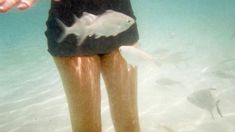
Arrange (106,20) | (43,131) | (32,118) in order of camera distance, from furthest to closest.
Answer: (32,118), (43,131), (106,20)

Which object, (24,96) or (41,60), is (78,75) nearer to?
(24,96)

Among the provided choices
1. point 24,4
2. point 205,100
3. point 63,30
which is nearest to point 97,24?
point 63,30

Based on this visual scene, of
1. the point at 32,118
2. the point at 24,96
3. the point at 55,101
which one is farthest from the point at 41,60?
the point at 32,118

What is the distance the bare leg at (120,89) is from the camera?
3.40m

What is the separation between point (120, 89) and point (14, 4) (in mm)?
1656

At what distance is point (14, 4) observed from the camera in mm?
2223

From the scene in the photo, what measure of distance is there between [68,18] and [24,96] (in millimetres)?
7006

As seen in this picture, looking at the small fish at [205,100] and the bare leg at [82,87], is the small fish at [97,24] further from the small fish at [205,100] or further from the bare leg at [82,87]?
the small fish at [205,100]

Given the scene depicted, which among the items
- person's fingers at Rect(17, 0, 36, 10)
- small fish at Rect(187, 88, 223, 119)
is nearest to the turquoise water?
small fish at Rect(187, 88, 223, 119)

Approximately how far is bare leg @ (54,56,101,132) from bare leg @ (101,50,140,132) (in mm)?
152

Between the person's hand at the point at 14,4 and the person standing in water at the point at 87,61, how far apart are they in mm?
878

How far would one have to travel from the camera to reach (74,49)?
3.22 m

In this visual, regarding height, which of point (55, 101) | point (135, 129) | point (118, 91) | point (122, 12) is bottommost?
point (55, 101)

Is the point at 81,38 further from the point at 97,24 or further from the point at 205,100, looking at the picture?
the point at 205,100
